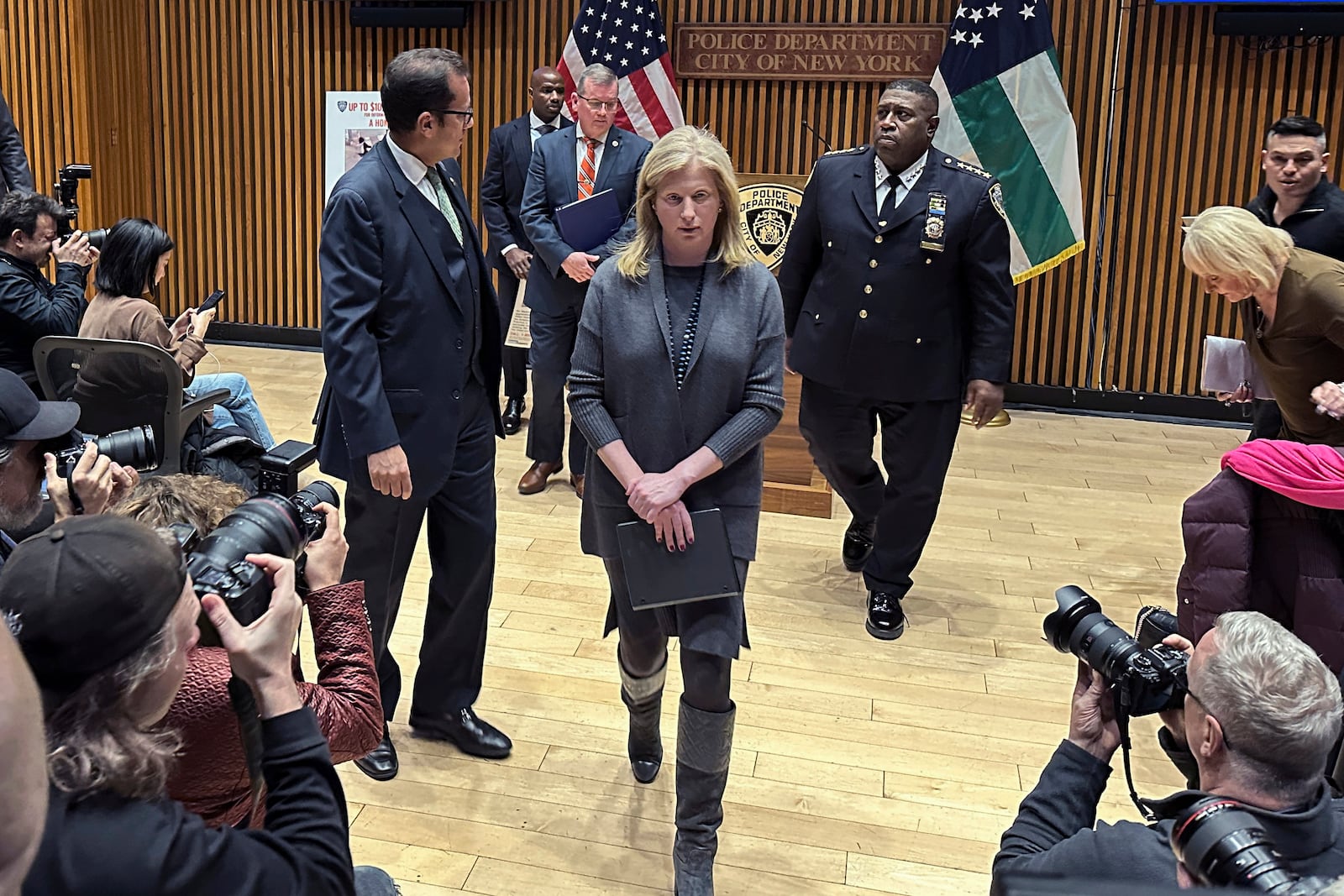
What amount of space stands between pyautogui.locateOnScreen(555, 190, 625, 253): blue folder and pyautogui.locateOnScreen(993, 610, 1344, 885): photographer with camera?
3.16 m

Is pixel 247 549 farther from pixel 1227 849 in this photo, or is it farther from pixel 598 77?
pixel 598 77

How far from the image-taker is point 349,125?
7.58 metres

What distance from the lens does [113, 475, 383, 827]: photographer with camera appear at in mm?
1507

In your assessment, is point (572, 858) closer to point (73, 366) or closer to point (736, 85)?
point (73, 366)

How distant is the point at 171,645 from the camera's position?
4.15 ft

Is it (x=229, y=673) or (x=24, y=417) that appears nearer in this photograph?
(x=229, y=673)

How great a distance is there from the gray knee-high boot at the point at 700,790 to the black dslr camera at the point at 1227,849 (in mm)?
1254

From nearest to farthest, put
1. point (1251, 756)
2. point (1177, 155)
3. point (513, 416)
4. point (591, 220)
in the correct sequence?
point (1251, 756) → point (591, 220) → point (513, 416) → point (1177, 155)

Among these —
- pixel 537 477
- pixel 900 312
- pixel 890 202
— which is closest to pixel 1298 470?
pixel 900 312

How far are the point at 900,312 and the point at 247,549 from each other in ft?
8.45

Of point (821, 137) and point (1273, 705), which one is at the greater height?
point (821, 137)

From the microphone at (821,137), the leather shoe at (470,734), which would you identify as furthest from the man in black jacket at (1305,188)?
the leather shoe at (470,734)

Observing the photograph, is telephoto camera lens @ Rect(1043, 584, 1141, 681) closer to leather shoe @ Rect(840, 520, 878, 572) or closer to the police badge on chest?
the police badge on chest

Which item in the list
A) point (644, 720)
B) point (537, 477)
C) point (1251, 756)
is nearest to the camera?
point (1251, 756)
